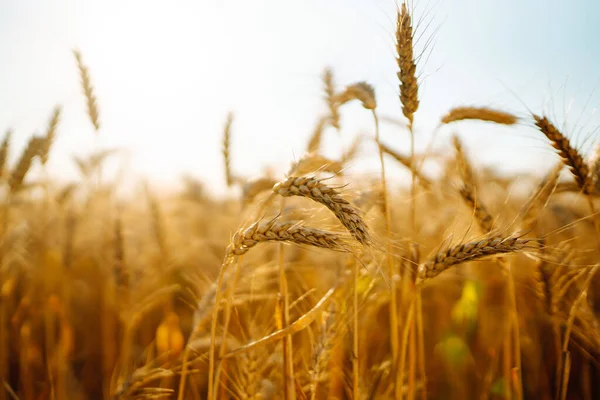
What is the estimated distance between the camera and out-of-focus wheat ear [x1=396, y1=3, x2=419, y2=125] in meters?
1.51

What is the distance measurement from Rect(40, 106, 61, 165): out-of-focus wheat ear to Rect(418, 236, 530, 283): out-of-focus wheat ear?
80.7 inches

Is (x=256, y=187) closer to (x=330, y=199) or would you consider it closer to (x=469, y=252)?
(x=330, y=199)

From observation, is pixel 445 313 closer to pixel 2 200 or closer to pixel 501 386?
pixel 501 386

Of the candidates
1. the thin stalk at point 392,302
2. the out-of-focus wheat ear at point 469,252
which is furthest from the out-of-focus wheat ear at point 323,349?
the out-of-focus wheat ear at point 469,252

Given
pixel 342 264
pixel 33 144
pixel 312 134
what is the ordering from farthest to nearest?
pixel 312 134
pixel 33 144
pixel 342 264

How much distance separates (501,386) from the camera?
2684 millimetres

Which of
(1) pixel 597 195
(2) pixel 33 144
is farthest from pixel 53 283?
(1) pixel 597 195

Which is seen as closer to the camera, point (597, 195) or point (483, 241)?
point (483, 241)

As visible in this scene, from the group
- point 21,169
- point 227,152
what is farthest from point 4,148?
point 227,152

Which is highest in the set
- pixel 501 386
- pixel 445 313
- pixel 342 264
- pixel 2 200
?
pixel 2 200

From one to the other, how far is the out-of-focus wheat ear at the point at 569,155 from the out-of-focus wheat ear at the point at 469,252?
646 millimetres

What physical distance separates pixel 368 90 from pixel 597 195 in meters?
1.10

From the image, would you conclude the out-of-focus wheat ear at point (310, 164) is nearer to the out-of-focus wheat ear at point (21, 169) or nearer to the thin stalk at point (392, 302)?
the thin stalk at point (392, 302)

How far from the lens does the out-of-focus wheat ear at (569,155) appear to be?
1638 millimetres
